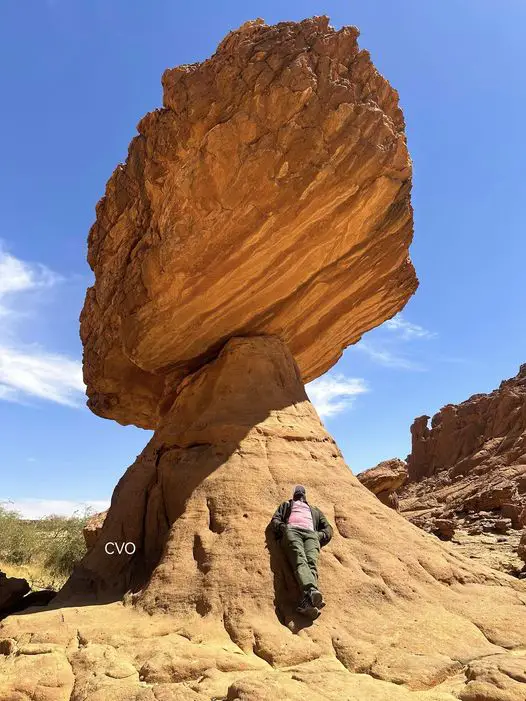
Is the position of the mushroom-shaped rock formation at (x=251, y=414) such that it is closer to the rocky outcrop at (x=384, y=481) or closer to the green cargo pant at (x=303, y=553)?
the green cargo pant at (x=303, y=553)

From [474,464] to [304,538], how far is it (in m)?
21.9

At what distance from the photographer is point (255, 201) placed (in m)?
6.89

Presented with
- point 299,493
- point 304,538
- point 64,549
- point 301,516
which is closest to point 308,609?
point 304,538

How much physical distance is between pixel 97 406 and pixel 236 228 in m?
5.12

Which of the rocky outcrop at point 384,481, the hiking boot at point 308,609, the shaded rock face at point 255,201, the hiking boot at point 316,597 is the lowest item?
the hiking boot at point 308,609

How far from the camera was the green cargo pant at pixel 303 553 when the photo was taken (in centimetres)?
508

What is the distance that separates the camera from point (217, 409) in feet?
24.6

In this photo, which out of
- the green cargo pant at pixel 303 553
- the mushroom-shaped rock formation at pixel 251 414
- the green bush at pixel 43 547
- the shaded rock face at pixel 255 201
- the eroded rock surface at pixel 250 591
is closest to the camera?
the eroded rock surface at pixel 250 591

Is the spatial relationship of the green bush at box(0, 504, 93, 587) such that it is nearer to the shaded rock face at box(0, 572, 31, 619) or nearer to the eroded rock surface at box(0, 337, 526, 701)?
the shaded rock face at box(0, 572, 31, 619)

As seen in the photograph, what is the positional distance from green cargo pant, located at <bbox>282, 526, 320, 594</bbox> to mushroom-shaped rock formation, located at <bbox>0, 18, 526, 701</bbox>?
0.18 m

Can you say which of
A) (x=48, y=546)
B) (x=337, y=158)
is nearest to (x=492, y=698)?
(x=337, y=158)

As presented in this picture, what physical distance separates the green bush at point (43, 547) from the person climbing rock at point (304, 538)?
11458 mm

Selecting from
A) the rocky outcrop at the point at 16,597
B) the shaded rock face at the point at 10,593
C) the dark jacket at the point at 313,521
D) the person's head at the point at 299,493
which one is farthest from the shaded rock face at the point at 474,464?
the shaded rock face at the point at 10,593

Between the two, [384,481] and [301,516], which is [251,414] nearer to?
[301,516]
